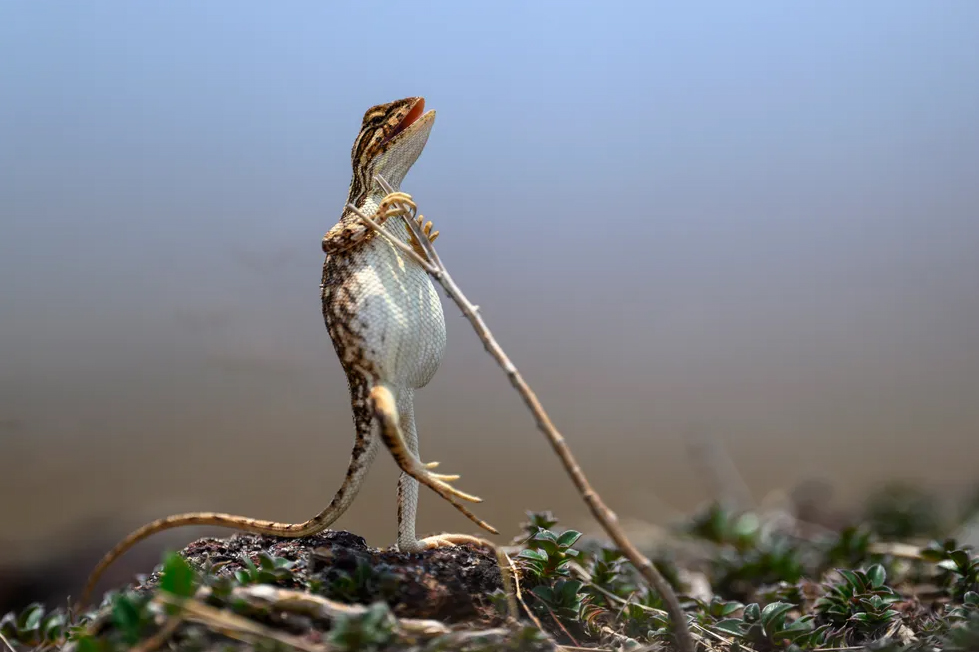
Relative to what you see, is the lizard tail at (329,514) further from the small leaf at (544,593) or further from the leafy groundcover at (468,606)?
the small leaf at (544,593)

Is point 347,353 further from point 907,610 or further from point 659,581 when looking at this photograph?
point 907,610

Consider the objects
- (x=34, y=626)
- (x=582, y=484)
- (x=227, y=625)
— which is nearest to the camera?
(x=227, y=625)

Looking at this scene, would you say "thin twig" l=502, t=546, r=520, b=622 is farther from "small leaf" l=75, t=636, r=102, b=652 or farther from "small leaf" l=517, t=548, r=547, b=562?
"small leaf" l=75, t=636, r=102, b=652

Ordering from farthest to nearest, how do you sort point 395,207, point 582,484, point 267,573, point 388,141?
point 388,141
point 395,207
point 267,573
point 582,484

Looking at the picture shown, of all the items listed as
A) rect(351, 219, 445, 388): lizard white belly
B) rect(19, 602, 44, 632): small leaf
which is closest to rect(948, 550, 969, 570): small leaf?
rect(351, 219, 445, 388): lizard white belly

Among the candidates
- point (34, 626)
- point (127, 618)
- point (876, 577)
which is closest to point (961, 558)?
point (876, 577)

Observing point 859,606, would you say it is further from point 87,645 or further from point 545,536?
point 87,645
